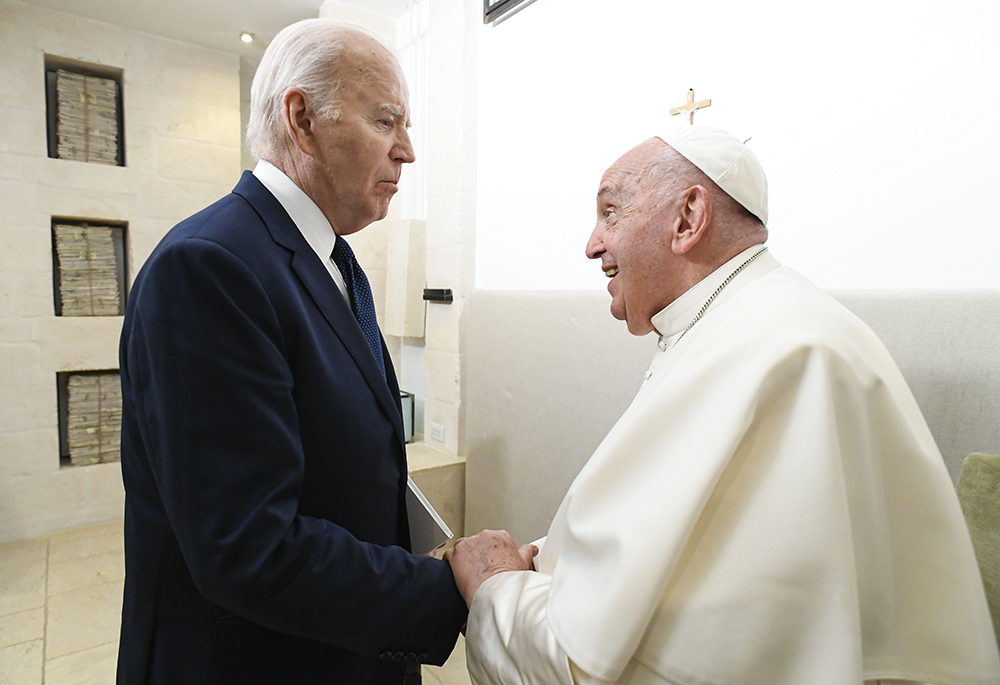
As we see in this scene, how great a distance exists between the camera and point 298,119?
3.60ft

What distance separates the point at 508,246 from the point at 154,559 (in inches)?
81.6

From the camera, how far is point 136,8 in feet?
10.7

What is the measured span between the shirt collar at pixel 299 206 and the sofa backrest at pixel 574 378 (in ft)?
4.08

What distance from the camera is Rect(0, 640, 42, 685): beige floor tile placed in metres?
2.13

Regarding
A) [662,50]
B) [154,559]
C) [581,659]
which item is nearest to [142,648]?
[154,559]

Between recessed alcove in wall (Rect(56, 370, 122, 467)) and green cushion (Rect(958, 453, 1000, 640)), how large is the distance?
Answer: 13.0 ft

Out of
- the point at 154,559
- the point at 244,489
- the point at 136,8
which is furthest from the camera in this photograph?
the point at 136,8

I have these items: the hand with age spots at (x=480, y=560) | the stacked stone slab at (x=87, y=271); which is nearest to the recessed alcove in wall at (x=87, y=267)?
the stacked stone slab at (x=87, y=271)

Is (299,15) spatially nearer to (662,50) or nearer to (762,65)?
(662,50)

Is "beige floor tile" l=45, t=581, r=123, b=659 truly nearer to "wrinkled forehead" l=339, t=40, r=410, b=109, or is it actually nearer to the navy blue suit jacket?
the navy blue suit jacket

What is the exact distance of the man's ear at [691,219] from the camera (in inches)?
46.4

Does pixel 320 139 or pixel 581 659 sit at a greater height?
pixel 320 139

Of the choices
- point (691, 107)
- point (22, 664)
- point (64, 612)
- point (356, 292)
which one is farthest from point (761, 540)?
point (64, 612)

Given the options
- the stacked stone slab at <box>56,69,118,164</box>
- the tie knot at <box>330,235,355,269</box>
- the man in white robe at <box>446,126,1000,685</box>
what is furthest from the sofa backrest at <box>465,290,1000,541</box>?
the stacked stone slab at <box>56,69,118,164</box>
